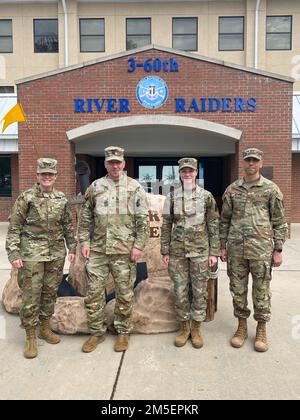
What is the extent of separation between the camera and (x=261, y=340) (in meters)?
3.86

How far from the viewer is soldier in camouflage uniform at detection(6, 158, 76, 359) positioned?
376 centimetres

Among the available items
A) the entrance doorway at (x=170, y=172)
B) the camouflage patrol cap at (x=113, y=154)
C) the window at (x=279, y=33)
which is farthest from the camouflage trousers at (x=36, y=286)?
the window at (x=279, y=33)

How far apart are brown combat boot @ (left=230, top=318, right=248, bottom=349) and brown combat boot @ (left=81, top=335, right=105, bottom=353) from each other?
135 centimetres

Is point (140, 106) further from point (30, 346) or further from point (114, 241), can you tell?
point (30, 346)

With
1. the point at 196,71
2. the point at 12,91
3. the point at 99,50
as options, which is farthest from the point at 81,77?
the point at 12,91

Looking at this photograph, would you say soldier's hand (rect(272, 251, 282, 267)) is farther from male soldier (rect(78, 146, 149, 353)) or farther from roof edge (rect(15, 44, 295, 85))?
roof edge (rect(15, 44, 295, 85))

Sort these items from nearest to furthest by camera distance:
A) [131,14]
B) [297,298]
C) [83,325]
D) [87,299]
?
1. [87,299]
2. [83,325]
3. [297,298]
4. [131,14]

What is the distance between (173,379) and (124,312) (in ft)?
2.81

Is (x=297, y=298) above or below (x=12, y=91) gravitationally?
below

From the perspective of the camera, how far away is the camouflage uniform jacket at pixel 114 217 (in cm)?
381

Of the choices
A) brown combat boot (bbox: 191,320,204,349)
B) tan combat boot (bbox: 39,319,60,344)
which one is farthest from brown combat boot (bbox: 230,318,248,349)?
tan combat boot (bbox: 39,319,60,344)

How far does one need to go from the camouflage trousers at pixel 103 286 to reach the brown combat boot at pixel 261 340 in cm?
129

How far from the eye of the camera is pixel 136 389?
10.1ft

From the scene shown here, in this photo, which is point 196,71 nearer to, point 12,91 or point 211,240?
point 211,240
